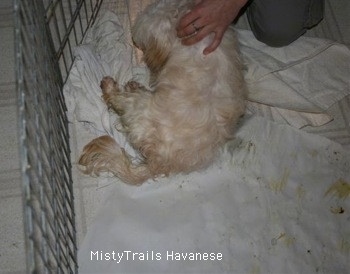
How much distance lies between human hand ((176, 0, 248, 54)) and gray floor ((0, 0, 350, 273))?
1.89 ft

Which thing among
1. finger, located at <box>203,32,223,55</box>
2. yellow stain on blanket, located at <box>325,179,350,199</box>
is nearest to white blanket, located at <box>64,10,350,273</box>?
yellow stain on blanket, located at <box>325,179,350,199</box>

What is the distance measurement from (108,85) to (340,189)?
938mm

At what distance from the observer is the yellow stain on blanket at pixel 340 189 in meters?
1.62

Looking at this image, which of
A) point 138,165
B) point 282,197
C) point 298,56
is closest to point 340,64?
point 298,56

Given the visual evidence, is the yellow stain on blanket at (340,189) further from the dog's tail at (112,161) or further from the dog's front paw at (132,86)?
the dog's front paw at (132,86)

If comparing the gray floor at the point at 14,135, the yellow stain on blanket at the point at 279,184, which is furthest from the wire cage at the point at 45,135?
the yellow stain on blanket at the point at 279,184

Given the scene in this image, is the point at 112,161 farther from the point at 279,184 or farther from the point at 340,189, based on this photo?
the point at 340,189

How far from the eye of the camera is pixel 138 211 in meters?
1.53

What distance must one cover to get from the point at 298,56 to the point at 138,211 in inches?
37.3

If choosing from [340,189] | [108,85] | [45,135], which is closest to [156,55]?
[108,85]

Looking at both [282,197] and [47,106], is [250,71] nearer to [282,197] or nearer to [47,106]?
[282,197]

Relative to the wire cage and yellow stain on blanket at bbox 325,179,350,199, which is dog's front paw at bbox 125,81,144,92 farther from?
yellow stain on blanket at bbox 325,179,350,199

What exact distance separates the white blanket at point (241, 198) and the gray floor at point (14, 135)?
0.07 m

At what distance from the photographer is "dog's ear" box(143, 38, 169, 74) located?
1564 millimetres
